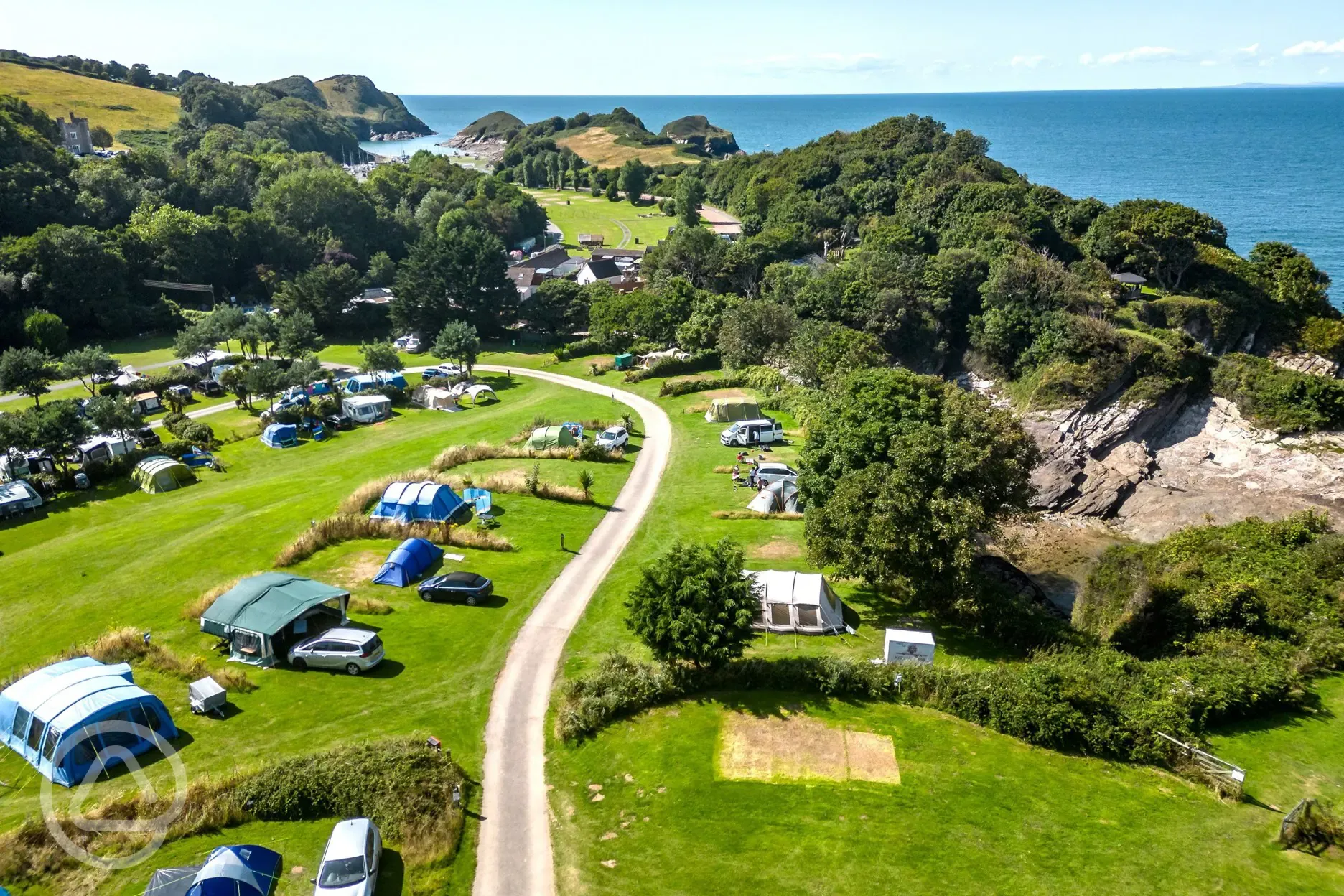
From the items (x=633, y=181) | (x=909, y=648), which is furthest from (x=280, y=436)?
(x=633, y=181)

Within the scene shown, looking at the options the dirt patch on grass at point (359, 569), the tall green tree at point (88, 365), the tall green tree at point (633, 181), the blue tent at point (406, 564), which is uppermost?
the tall green tree at point (633, 181)

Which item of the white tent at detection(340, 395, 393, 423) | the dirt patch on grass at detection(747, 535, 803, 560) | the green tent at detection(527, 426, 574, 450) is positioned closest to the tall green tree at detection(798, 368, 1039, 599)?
the dirt patch on grass at detection(747, 535, 803, 560)

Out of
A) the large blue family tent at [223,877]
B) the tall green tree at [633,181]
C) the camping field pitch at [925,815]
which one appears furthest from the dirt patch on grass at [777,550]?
the tall green tree at [633,181]

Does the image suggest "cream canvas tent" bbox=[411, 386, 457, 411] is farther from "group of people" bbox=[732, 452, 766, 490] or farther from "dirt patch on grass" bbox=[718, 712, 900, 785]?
"dirt patch on grass" bbox=[718, 712, 900, 785]

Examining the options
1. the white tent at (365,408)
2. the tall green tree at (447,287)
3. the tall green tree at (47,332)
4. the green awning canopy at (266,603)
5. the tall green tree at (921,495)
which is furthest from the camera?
the tall green tree at (447,287)

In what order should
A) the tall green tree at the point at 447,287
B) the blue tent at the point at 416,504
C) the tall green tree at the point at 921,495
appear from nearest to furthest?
the tall green tree at the point at 921,495
the blue tent at the point at 416,504
the tall green tree at the point at 447,287

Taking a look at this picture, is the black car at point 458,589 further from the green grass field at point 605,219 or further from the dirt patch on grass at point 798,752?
the green grass field at point 605,219

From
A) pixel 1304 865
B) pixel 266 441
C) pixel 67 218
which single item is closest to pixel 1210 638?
pixel 1304 865
